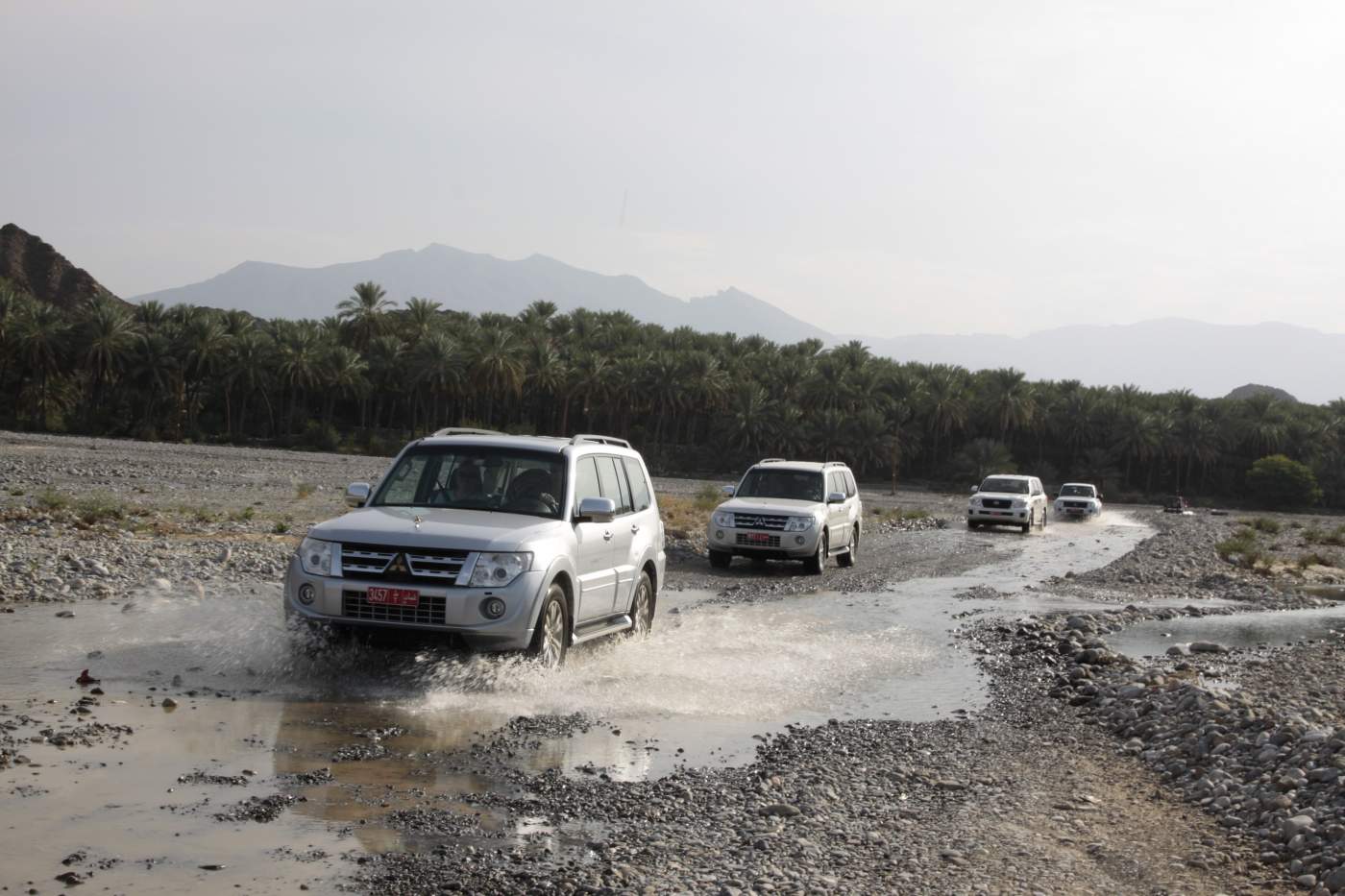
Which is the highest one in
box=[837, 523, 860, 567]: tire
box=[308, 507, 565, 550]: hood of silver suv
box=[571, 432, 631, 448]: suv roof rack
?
box=[571, 432, 631, 448]: suv roof rack

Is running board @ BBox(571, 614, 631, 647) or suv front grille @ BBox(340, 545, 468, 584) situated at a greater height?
suv front grille @ BBox(340, 545, 468, 584)

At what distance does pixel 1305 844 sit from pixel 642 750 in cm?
363

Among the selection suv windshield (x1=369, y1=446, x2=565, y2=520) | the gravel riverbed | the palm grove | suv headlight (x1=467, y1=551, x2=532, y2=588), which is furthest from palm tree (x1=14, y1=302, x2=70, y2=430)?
suv headlight (x1=467, y1=551, x2=532, y2=588)

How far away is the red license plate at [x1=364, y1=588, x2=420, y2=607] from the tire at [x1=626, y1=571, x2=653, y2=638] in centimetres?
306

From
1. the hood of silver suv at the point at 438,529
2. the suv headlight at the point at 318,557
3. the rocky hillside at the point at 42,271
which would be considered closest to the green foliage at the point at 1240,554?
the hood of silver suv at the point at 438,529

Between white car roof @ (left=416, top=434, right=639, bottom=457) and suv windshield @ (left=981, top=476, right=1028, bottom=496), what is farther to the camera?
suv windshield @ (left=981, top=476, right=1028, bottom=496)

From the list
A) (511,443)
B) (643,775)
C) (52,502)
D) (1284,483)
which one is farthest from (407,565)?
(1284,483)

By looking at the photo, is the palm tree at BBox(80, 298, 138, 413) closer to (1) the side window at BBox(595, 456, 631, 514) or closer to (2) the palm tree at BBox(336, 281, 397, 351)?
(2) the palm tree at BBox(336, 281, 397, 351)

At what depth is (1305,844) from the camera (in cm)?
646

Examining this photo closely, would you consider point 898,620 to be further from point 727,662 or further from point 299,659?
point 299,659

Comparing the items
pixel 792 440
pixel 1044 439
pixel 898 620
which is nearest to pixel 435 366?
pixel 792 440

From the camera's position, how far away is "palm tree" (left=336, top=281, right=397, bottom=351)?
90750mm

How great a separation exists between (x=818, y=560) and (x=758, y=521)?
1142 mm

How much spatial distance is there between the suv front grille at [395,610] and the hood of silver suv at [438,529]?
1.24 ft
